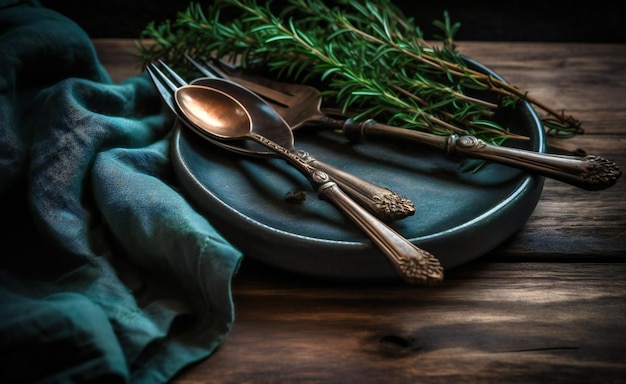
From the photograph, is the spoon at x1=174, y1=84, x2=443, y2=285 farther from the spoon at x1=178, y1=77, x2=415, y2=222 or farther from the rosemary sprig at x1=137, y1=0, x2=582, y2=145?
the rosemary sprig at x1=137, y1=0, x2=582, y2=145

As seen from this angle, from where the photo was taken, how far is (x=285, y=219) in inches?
28.2

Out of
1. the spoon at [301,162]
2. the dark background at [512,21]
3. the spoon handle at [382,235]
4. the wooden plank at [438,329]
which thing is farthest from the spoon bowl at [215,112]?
the dark background at [512,21]

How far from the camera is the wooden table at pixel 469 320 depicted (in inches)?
22.3

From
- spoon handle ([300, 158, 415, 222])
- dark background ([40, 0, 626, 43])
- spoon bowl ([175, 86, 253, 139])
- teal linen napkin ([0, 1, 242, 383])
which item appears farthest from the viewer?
dark background ([40, 0, 626, 43])

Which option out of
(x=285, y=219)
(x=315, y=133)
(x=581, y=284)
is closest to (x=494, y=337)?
(x=581, y=284)

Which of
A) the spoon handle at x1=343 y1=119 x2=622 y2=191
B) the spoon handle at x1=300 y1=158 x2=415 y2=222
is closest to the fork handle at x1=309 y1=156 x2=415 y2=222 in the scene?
the spoon handle at x1=300 y1=158 x2=415 y2=222

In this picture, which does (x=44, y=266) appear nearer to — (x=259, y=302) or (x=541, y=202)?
(x=259, y=302)

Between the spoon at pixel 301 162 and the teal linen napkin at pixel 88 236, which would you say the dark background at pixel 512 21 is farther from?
the spoon at pixel 301 162

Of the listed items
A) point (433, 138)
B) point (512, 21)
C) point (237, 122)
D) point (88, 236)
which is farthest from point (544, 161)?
point (512, 21)

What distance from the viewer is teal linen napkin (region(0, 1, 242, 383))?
544mm

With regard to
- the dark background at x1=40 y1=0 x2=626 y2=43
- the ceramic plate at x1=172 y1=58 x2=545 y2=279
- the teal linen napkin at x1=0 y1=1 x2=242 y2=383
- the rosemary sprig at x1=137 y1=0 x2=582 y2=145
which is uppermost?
the dark background at x1=40 y1=0 x2=626 y2=43

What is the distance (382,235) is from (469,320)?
121 millimetres

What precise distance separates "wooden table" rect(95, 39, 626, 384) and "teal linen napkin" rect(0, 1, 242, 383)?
0.05 m

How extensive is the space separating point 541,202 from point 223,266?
0.44 metres
